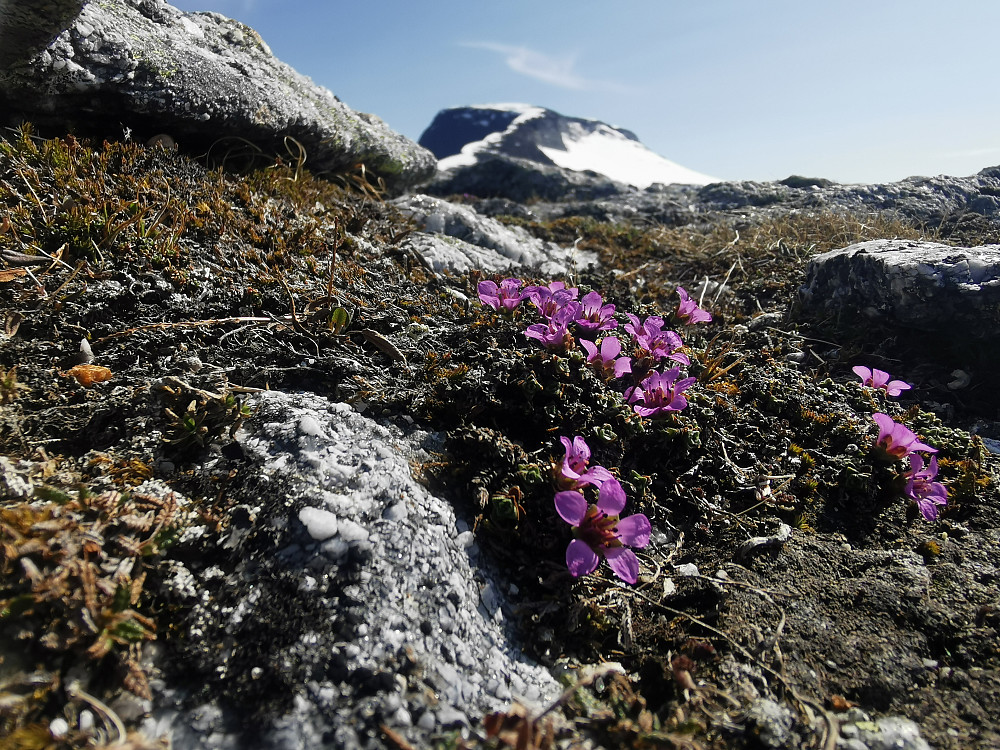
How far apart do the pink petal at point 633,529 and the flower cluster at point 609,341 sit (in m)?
0.77

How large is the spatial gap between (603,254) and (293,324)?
167 inches

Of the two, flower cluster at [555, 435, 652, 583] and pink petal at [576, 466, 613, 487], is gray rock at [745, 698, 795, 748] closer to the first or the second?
flower cluster at [555, 435, 652, 583]

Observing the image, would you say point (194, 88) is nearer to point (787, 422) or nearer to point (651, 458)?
point (651, 458)

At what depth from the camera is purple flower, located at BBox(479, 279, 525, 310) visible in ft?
11.9

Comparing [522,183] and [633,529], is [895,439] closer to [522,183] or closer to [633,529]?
[633,529]

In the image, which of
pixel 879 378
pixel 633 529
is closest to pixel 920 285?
pixel 879 378

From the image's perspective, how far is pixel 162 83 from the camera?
4367mm

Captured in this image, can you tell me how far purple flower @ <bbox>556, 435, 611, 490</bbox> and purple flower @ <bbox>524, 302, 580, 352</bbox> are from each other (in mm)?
878

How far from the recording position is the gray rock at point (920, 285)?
12.3 feet

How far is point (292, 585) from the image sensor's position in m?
1.89

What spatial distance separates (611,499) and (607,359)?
43.9 inches

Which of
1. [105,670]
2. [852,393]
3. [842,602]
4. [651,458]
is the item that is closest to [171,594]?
[105,670]

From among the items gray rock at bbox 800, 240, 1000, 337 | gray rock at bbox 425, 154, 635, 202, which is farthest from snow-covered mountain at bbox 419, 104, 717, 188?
gray rock at bbox 800, 240, 1000, 337

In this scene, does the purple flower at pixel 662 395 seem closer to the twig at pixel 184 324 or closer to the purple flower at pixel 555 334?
the purple flower at pixel 555 334
